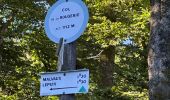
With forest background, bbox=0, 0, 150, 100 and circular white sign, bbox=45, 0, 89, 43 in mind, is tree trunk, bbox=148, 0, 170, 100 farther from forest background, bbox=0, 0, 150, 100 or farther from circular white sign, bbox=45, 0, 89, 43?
forest background, bbox=0, 0, 150, 100

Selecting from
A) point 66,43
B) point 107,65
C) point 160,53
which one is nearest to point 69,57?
point 66,43

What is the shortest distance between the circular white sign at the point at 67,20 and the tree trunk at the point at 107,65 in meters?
13.3

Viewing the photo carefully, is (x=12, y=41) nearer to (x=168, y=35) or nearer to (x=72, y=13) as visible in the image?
(x=168, y=35)

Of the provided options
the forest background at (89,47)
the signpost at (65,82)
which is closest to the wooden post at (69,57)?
the signpost at (65,82)

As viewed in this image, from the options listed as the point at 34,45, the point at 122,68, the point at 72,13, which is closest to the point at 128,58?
the point at 122,68

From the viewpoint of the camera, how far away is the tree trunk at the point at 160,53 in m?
6.80

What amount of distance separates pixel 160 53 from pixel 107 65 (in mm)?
11211

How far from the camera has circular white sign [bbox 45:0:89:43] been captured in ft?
13.1

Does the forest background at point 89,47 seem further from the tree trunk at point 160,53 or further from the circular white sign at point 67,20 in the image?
the circular white sign at point 67,20

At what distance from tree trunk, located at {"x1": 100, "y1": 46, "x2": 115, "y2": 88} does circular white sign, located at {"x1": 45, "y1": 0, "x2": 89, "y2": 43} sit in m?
13.3

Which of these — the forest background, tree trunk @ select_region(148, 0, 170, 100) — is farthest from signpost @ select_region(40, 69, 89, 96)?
the forest background

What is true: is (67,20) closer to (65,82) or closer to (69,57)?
(69,57)

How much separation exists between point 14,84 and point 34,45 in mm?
1606

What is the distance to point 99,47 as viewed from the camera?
58.1 ft
